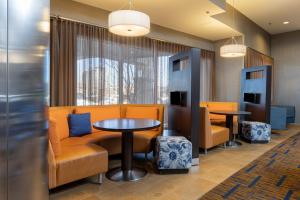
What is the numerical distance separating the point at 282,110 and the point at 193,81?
178 inches

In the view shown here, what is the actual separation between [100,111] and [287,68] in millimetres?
7326

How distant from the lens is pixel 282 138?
17.4ft

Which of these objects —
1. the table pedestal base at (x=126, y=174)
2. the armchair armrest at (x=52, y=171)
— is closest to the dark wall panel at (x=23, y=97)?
the armchair armrest at (x=52, y=171)

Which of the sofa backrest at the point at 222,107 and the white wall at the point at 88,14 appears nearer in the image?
the white wall at the point at 88,14

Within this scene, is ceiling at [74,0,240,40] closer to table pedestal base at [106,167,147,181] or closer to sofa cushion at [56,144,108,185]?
sofa cushion at [56,144,108,185]

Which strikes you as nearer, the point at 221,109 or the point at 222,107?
the point at 221,109

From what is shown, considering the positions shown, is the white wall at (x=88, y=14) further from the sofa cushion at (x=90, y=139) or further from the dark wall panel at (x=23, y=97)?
the dark wall panel at (x=23, y=97)

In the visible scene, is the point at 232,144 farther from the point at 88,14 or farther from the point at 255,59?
the point at 88,14

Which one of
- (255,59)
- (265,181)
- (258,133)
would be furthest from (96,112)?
(255,59)

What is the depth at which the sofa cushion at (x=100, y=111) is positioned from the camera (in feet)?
12.2

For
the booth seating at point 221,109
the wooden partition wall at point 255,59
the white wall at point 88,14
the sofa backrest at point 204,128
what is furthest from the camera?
the wooden partition wall at point 255,59

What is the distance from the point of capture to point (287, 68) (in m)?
7.85

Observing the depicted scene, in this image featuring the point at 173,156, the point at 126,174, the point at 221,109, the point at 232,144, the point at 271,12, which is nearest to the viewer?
the point at 126,174

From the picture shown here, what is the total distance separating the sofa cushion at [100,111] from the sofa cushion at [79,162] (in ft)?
3.42
